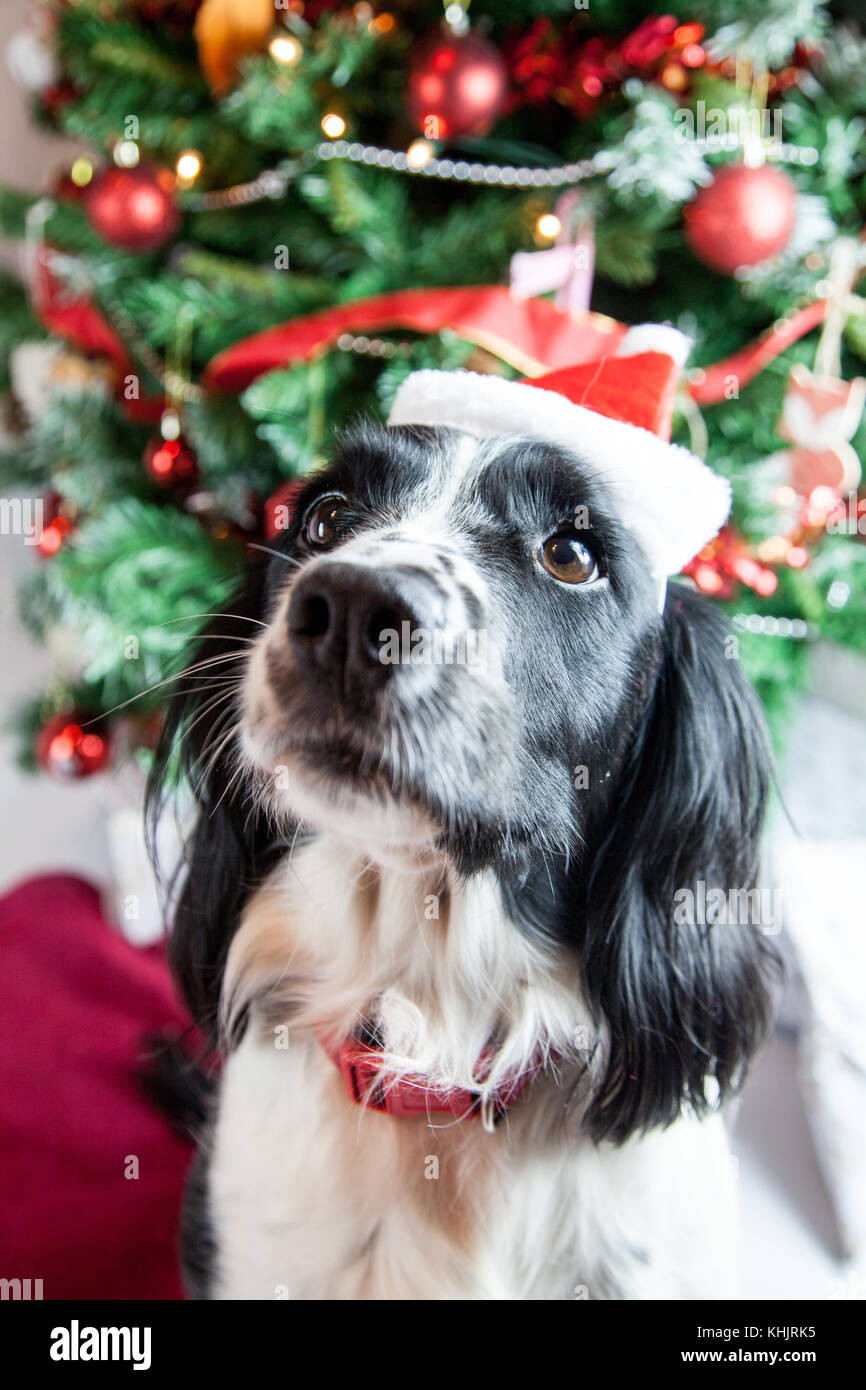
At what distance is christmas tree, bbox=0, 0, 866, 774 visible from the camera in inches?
54.1

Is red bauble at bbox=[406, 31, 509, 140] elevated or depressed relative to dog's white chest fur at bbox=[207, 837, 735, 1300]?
elevated

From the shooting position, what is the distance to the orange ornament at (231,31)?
141cm

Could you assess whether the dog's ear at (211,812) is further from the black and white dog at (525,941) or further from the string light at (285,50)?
the string light at (285,50)

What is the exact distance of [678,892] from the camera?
99cm

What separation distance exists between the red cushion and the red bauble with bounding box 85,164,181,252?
4.48 feet

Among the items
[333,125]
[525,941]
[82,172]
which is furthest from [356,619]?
[82,172]

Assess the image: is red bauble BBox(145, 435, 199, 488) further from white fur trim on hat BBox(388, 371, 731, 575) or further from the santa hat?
white fur trim on hat BBox(388, 371, 731, 575)

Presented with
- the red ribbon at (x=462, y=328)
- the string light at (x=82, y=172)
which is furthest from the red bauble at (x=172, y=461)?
the string light at (x=82, y=172)

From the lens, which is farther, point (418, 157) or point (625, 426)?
point (418, 157)

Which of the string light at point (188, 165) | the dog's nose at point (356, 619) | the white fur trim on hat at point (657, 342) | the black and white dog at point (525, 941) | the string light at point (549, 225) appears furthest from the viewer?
the string light at point (188, 165)

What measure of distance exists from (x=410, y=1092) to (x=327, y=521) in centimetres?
60

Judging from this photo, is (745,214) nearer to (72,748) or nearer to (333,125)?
(333,125)

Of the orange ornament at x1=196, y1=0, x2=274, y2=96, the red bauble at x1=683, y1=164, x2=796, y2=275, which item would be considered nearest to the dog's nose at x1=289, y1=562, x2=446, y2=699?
the red bauble at x1=683, y1=164, x2=796, y2=275
